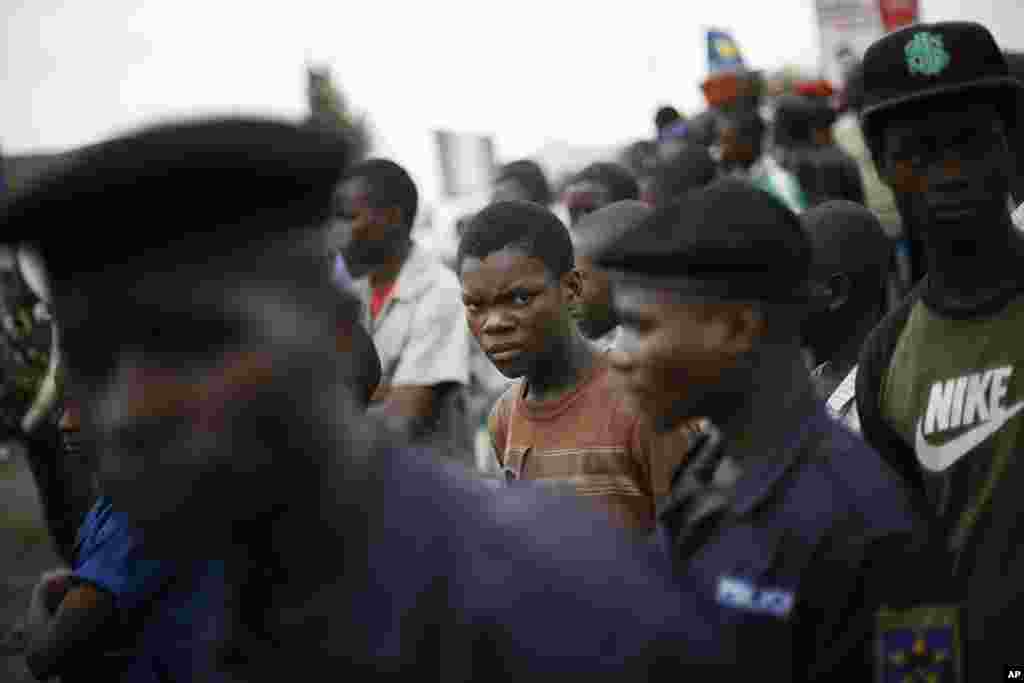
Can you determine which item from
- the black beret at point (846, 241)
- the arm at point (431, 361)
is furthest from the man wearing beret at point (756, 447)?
the arm at point (431, 361)

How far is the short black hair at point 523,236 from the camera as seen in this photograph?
164 inches

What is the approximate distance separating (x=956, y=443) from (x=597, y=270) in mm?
2250

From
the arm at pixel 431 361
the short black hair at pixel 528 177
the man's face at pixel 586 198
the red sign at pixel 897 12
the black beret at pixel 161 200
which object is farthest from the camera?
the red sign at pixel 897 12

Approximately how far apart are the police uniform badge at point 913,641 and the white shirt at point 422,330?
4.05m

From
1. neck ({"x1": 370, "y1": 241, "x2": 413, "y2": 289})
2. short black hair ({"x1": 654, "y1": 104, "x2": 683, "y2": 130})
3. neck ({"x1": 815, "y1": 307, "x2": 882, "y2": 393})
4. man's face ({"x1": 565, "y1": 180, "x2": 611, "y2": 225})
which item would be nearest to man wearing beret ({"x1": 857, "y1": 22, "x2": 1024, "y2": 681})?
neck ({"x1": 815, "y1": 307, "x2": 882, "y2": 393})

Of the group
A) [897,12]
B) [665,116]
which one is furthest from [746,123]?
[897,12]

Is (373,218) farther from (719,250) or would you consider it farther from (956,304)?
(719,250)

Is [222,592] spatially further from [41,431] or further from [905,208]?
[41,431]

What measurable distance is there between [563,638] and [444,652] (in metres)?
0.15

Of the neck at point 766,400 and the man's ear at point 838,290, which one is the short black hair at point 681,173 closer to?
the man's ear at point 838,290

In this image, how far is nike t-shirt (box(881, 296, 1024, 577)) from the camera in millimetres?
2500

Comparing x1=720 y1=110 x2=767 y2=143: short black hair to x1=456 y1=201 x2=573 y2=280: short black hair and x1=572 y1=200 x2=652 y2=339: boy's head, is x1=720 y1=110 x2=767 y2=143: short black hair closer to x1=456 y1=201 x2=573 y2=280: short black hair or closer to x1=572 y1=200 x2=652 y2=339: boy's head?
x1=572 y1=200 x2=652 y2=339: boy's head

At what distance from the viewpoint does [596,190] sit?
725cm

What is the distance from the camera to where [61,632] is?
112 inches
